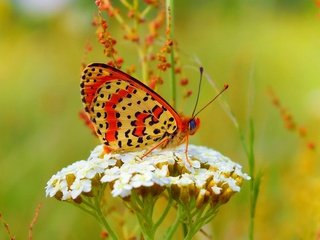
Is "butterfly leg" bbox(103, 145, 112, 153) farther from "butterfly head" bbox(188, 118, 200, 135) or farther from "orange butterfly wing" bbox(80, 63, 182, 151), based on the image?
"butterfly head" bbox(188, 118, 200, 135)

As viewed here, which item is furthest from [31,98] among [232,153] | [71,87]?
[232,153]

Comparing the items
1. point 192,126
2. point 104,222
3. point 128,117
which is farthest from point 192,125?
point 104,222

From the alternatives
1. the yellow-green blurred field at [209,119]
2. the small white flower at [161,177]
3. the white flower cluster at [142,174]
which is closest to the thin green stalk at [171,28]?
the yellow-green blurred field at [209,119]

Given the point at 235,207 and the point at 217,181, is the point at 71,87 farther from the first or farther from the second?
the point at 217,181

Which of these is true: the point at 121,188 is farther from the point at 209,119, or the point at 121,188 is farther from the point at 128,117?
the point at 209,119

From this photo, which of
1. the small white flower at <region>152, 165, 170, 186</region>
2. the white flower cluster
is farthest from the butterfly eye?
the small white flower at <region>152, 165, 170, 186</region>

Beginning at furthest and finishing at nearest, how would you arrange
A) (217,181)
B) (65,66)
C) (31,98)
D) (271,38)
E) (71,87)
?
(271,38)
(65,66)
(71,87)
(31,98)
(217,181)
